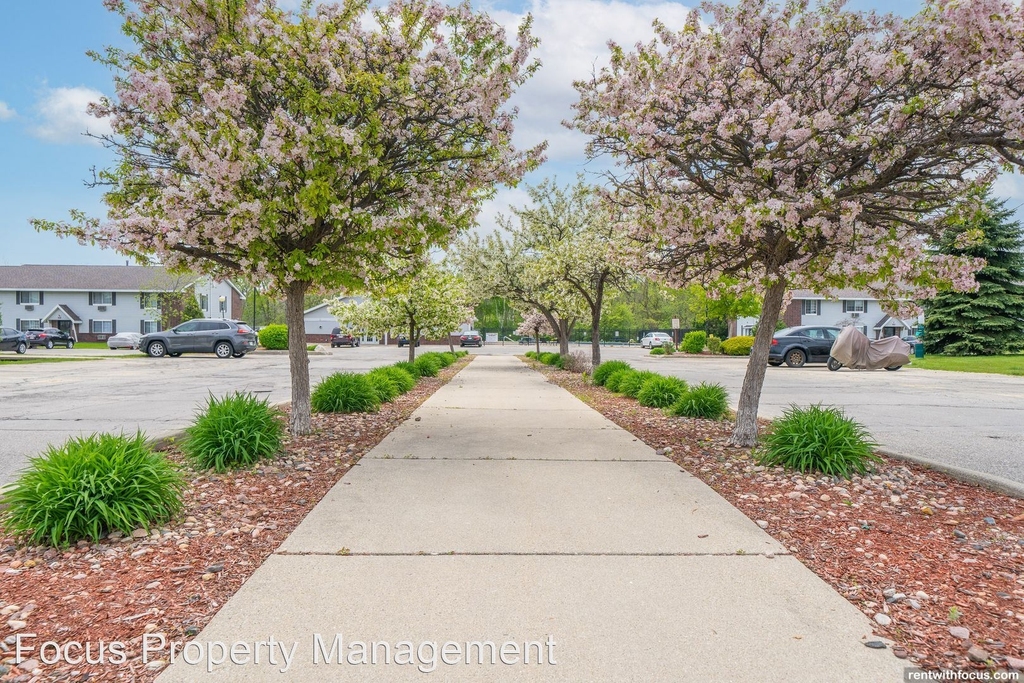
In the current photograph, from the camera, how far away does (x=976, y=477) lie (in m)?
5.04

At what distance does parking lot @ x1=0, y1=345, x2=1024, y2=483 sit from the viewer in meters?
6.81

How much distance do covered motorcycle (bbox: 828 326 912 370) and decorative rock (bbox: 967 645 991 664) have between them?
2009cm

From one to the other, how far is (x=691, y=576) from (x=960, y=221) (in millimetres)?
4267

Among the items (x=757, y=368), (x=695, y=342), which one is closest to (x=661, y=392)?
(x=757, y=368)

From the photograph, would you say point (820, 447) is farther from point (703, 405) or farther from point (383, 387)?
Answer: point (383, 387)

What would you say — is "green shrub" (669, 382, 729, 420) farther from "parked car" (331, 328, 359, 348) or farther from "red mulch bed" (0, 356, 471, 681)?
"parked car" (331, 328, 359, 348)

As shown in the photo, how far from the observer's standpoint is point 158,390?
12.7 meters

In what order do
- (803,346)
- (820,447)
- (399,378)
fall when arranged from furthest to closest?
(803,346) → (399,378) → (820,447)

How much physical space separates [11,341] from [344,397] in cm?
2913

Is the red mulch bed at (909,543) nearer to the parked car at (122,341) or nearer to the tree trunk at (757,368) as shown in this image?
the tree trunk at (757,368)

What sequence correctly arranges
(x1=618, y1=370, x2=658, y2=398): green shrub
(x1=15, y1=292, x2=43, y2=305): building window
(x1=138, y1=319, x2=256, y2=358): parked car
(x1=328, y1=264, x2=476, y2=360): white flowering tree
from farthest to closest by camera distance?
1. (x1=15, y1=292, x2=43, y2=305): building window
2. (x1=138, y1=319, x2=256, y2=358): parked car
3. (x1=328, y1=264, x2=476, y2=360): white flowering tree
4. (x1=618, y1=370, x2=658, y2=398): green shrub

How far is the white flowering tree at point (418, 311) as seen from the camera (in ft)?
50.8

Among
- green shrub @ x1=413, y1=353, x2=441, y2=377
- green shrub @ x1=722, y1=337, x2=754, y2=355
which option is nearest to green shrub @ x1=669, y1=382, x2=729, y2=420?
green shrub @ x1=413, y1=353, x2=441, y2=377

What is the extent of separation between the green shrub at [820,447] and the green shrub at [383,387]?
6.15 metres
